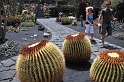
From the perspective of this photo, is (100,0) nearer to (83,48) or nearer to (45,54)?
(83,48)

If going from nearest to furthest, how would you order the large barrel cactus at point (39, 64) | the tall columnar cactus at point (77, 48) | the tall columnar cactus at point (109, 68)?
the tall columnar cactus at point (109, 68) → the large barrel cactus at point (39, 64) → the tall columnar cactus at point (77, 48)

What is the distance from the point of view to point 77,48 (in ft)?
17.5

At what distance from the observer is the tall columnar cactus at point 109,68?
11.6 feet

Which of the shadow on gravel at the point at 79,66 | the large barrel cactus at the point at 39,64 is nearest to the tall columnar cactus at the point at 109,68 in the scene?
the large barrel cactus at the point at 39,64

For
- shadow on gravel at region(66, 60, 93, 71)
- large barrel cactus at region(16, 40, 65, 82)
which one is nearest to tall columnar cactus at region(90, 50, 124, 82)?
large barrel cactus at region(16, 40, 65, 82)

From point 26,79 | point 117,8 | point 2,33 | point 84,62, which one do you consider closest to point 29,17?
point 117,8

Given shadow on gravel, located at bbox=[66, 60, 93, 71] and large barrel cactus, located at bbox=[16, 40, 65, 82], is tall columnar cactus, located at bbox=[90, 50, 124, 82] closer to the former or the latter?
large barrel cactus, located at bbox=[16, 40, 65, 82]

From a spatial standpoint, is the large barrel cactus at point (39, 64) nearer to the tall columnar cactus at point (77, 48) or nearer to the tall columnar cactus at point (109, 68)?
the tall columnar cactus at point (109, 68)

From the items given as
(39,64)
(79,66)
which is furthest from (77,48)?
(39,64)

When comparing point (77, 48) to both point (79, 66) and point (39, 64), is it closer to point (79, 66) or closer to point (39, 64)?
point (79, 66)

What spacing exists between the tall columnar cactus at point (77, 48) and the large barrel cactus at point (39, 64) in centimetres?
139

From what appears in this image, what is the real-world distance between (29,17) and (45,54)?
49.1 ft

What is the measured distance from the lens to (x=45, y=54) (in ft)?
12.6

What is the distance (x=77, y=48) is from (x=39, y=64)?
5.84ft
